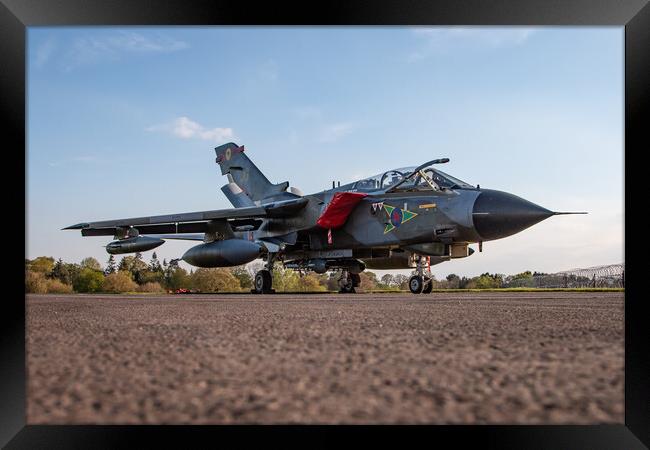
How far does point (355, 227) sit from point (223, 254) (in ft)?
10.9

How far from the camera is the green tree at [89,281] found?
1475cm

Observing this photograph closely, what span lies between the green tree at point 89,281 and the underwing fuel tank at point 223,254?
3.02 metres

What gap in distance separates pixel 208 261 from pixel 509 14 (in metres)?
10.9

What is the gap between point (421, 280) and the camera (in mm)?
11688

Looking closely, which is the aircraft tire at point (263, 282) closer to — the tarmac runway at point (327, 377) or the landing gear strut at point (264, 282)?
the landing gear strut at point (264, 282)

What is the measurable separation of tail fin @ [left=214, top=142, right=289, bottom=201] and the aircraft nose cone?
27.7 ft

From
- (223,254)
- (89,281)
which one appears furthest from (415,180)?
(89,281)

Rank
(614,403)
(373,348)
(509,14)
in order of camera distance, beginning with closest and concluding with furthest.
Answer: (614,403)
(373,348)
(509,14)

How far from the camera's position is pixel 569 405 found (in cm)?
169

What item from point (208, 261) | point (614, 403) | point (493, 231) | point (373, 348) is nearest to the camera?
point (614, 403)

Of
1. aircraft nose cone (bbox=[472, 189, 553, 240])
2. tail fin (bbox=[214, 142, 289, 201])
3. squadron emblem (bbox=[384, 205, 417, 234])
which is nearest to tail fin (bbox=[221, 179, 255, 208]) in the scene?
tail fin (bbox=[214, 142, 289, 201])

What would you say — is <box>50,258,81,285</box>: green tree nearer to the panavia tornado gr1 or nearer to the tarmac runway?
the panavia tornado gr1
